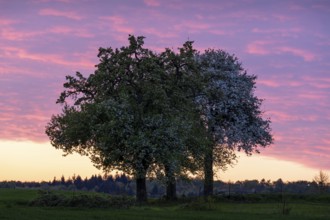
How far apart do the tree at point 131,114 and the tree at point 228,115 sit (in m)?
→ 9.35

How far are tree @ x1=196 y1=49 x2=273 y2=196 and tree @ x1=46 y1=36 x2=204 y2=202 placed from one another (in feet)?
30.7

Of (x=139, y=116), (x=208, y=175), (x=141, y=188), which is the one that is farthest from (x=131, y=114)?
(x=208, y=175)

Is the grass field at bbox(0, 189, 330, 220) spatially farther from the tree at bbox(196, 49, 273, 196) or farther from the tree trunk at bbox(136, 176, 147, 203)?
the tree at bbox(196, 49, 273, 196)

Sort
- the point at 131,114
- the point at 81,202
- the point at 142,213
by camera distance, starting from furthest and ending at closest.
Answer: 1. the point at 131,114
2. the point at 81,202
3. the point at 142,213

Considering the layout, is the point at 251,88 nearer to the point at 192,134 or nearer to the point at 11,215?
the point at 192,134

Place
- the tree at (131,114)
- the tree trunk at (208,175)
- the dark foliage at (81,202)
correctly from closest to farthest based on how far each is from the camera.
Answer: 1. the dark foliage at (81,202)
2. the tree at (131,114)
3. the tree trunk at (208,175)

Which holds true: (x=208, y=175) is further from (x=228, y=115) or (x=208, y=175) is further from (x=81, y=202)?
(x=81, y=202)

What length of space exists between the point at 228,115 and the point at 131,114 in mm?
21738

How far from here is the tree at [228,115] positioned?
3374 inches

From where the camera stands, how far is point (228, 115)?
87438 millimetres

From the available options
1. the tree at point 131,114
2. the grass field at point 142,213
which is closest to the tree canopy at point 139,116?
the tree at point 131,114

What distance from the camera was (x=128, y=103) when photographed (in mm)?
70812

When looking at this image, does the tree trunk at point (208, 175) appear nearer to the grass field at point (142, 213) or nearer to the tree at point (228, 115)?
the tree at point (228, 115)

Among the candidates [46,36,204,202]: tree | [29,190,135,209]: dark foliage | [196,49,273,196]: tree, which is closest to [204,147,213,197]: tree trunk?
[196,49,273,196]: tree
